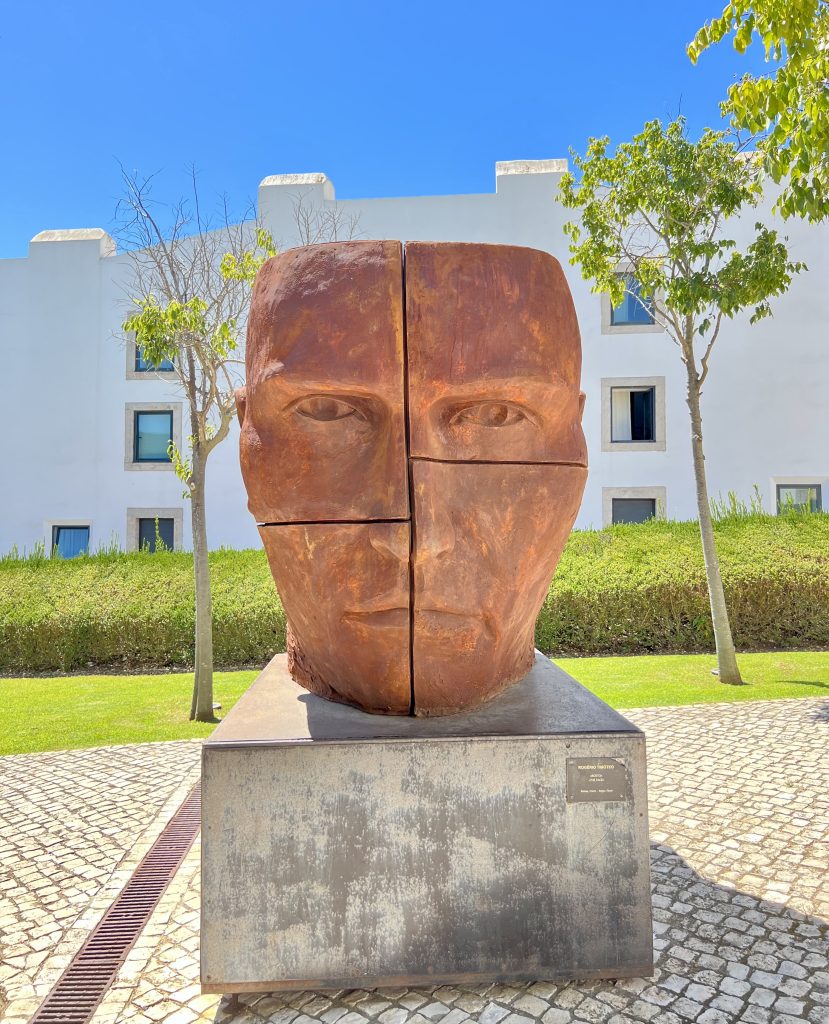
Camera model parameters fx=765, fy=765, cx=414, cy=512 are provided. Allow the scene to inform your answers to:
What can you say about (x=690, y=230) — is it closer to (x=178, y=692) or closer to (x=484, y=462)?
(x=484, y=462)

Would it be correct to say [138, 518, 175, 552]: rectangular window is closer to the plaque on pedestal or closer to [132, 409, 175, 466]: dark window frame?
[132, 409, 175, 466]: dark window frame

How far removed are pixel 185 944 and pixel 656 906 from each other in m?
2.07

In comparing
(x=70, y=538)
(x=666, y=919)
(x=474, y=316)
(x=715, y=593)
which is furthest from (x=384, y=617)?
(x=70, y=538)

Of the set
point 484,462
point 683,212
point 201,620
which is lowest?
point 201,620

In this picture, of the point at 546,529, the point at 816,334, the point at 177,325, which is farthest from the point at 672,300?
the point at 816,334

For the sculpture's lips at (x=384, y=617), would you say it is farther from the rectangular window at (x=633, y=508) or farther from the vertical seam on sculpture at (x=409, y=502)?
the rectangular window at (x=633, y=508)

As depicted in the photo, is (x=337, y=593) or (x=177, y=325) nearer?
(x=337, y=593)

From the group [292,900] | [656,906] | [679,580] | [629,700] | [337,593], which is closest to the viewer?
[292,900]

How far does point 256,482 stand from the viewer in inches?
125

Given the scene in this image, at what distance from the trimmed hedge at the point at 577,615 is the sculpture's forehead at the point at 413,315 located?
7.97 m

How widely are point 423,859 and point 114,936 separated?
59.8 inches

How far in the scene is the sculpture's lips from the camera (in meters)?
2.94

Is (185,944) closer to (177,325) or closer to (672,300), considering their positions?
(177,325)

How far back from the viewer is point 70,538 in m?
16.8
